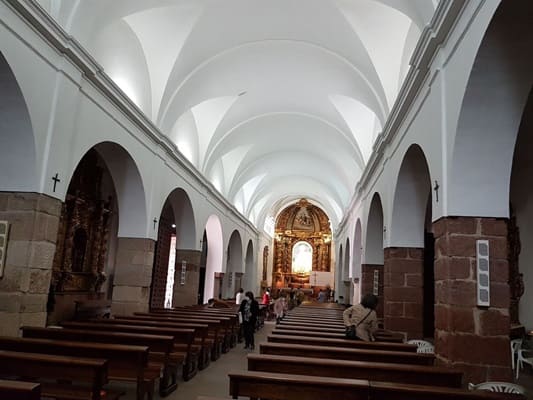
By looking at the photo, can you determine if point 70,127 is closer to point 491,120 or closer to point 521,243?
point 491,120

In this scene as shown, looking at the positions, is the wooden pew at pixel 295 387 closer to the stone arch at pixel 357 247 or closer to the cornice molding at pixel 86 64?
the cornice molding at pixel 86 64

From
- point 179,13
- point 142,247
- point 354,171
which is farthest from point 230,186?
point 179,13

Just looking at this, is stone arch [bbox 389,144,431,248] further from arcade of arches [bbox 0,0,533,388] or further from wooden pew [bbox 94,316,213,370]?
wooden pew [bbox 94,316,213,370]

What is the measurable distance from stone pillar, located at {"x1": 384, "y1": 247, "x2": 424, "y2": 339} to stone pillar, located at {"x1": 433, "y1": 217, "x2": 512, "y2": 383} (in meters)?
3.19

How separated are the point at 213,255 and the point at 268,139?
5.01 metres

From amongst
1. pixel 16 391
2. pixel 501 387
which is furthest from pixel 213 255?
pixel 16 391

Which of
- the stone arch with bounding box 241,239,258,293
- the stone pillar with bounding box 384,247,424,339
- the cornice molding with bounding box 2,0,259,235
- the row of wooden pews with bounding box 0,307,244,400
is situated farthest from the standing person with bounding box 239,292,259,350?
the stone arch with bounding box 241,239,258,293

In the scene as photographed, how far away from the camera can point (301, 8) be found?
8.67 meters

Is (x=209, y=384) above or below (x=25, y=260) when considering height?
below

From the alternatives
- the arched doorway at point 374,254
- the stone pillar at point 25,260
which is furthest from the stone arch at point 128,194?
the arched doorway at point 374,254

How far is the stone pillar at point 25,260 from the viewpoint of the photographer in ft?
18.5

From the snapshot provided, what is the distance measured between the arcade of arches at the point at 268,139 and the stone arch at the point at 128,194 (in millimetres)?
37

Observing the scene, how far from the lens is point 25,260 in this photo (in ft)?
18.9

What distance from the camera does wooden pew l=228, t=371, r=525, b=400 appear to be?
10.4 feet
